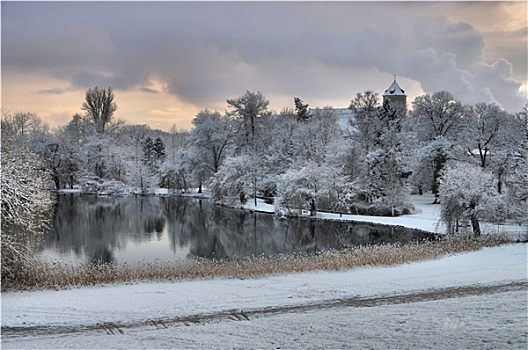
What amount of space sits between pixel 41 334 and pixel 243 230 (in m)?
18.5

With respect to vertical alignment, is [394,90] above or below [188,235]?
above

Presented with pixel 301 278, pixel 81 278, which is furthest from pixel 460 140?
pixel 81 278

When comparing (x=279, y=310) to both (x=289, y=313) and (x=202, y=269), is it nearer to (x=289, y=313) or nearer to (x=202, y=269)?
(x=289, y=313)

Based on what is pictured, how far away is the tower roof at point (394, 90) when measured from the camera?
2517 inches

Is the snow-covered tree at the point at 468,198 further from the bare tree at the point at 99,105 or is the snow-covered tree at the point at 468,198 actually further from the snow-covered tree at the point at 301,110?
the bare tree at the point at 99,105

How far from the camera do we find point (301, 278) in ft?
45.8

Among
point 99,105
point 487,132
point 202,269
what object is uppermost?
point 99,105

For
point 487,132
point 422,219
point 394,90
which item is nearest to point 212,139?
point 422,219

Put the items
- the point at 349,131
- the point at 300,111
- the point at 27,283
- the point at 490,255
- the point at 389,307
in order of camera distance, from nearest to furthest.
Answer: the point at 389,307
the point at 27,283
the point at 490,255
the point at 349,131
the point at 300,111

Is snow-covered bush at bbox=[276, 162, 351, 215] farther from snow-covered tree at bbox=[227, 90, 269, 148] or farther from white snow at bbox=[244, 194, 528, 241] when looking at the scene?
snow-covered tree at bbox=[227, 90, 269, 148]

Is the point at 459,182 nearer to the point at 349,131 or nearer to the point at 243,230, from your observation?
the point at 243,230

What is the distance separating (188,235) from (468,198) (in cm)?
1408

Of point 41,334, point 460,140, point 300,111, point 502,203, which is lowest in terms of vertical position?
point 41,334

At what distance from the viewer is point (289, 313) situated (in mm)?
10609
